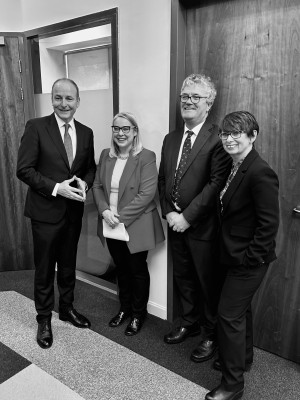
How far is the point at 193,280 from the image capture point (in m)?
2.17

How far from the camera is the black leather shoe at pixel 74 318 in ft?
7.70

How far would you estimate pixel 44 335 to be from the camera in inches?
85.0

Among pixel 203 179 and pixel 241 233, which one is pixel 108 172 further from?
pixel 241 233

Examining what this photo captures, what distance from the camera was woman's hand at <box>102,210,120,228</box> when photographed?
2076 millimetres

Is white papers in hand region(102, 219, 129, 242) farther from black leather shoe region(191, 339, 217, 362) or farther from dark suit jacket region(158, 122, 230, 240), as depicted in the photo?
black leather shoe region(191, 339, 217, 362)

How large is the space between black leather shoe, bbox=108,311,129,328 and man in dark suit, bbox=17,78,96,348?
42 centimetres

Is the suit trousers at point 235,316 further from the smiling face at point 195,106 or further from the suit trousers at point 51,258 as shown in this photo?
the suit trousers at point 51,258

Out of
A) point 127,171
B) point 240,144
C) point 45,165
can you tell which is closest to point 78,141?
point 45,165

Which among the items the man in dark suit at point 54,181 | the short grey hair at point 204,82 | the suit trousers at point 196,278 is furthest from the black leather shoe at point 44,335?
the short grey hair at point 204,82

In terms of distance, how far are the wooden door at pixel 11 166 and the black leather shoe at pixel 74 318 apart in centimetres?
102

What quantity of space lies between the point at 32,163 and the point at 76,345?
1.17 metres

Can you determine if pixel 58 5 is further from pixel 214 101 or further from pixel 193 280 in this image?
pixel 193 280

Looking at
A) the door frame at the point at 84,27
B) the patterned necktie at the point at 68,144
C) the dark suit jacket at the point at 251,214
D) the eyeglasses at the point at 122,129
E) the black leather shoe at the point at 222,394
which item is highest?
the door frame at the point at 84,27

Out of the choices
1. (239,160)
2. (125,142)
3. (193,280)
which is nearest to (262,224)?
(239,160)
